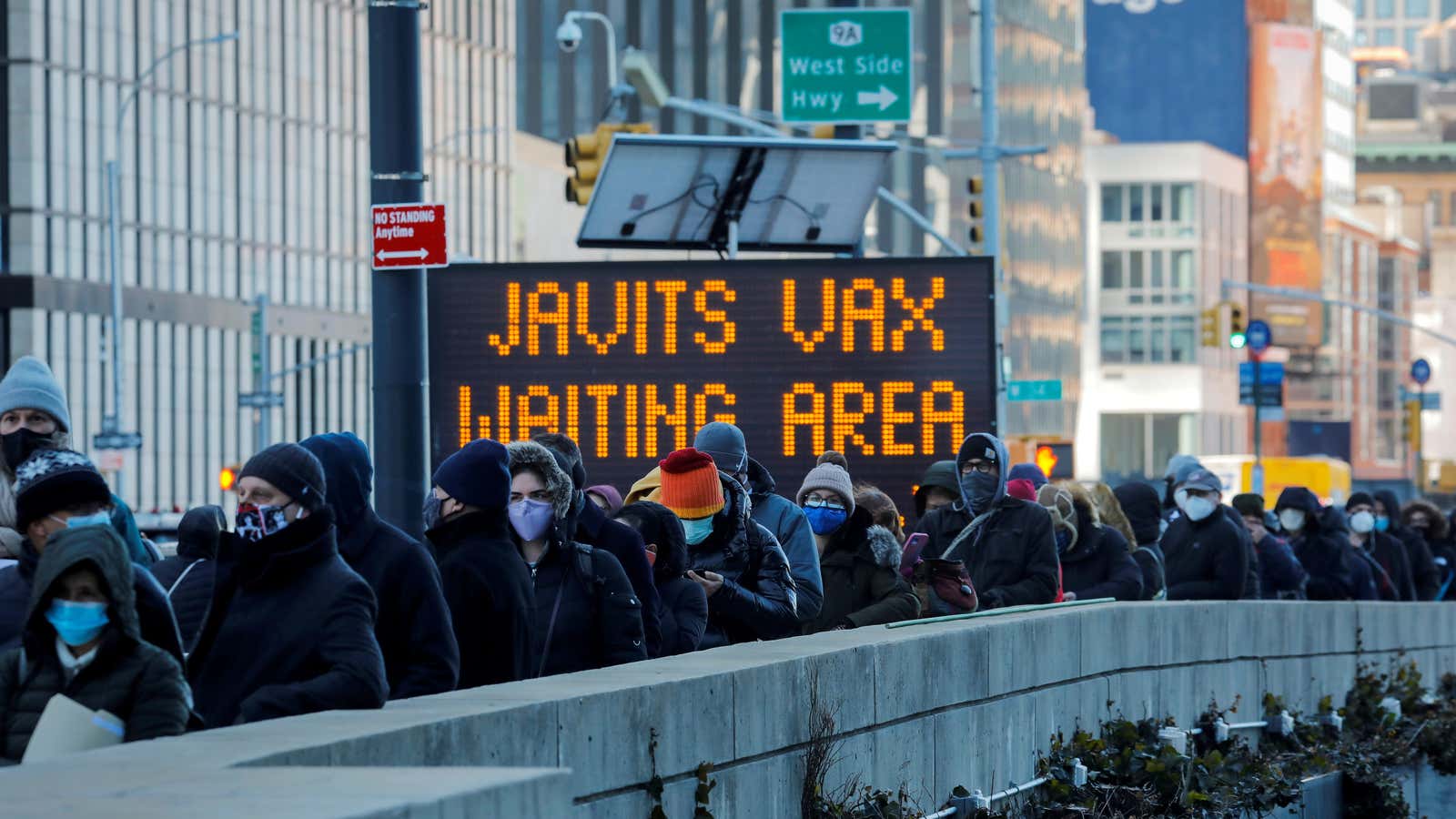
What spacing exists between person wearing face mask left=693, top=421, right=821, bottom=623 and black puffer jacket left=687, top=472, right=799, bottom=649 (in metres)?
0.28

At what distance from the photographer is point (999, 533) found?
12.2 m

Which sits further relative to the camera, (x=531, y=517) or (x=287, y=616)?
(x=531, y=517)

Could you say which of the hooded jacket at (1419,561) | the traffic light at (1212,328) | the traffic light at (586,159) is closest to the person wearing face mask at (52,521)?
the traffic light at (586,159)

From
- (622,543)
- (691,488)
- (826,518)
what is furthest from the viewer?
(826,518)

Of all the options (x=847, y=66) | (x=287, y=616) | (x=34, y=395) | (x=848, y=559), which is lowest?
(x=848, y=559)

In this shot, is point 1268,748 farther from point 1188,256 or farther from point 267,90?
point 1188,256

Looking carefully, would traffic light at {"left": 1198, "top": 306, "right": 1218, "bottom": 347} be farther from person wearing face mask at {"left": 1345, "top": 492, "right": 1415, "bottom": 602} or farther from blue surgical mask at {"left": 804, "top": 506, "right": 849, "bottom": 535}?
blue surgical mask at {"left": 804, "top": 506, "right": 849, "bottom": 535}

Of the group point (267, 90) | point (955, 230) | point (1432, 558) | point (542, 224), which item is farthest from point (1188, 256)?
point (1432, 558)

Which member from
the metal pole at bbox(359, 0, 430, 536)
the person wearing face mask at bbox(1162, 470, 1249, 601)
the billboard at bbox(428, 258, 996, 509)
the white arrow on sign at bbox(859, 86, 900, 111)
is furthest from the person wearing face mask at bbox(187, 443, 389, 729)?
the white arrow on sign at bbox(859, 86, 900, 111)

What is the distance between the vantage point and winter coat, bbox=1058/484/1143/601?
13.8m

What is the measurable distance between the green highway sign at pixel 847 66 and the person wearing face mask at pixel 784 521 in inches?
538

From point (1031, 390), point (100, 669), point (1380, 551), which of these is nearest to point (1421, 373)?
point (1031, 390)

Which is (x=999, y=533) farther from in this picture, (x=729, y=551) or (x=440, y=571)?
(x=440, y=571)

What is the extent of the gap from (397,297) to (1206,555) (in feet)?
16.9
